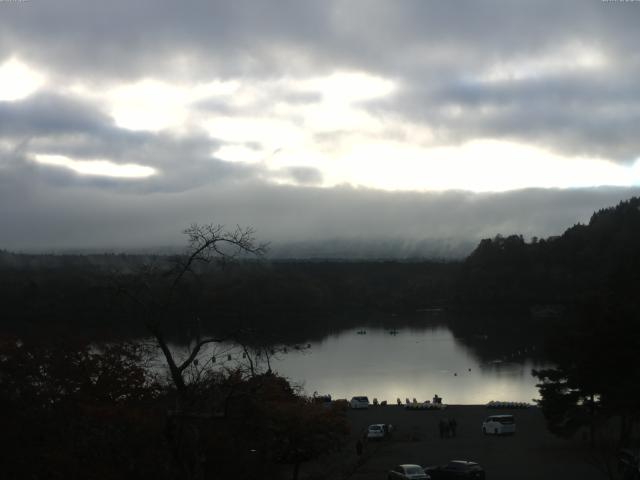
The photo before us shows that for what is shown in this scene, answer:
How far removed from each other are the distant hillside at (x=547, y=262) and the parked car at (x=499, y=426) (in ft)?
194

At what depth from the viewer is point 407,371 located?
40.9m

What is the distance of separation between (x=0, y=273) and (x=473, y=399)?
52.1 m

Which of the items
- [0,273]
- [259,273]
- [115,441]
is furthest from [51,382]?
[0,273]

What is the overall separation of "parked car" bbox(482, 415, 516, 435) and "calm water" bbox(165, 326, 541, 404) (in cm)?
711

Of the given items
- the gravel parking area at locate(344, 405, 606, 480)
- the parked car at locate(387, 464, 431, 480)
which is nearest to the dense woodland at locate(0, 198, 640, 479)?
the gravel parking area at locate(344, 405, 606, 480)

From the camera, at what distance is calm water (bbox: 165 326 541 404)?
32.9 metres

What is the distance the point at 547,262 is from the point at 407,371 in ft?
154

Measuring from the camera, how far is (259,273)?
209 feet

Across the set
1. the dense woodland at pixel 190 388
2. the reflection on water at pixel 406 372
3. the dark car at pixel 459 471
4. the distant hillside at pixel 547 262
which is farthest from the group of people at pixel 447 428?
the distant hillside at pixel 547 262

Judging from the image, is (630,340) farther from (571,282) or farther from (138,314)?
(571,282)

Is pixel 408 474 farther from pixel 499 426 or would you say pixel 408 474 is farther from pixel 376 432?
pixel 499 426

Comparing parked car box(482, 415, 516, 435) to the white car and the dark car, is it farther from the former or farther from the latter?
the dark car

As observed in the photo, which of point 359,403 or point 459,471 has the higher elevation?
point 459,471

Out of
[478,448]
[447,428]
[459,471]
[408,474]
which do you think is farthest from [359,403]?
[408,474]
